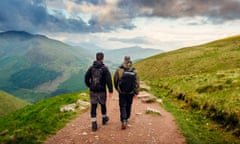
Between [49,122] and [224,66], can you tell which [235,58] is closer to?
[224,66]

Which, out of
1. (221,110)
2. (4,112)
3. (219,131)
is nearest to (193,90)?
(221,110)

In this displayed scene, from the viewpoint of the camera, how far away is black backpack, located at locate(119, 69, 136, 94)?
13672 millimetres

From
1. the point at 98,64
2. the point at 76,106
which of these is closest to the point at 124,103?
the point at 98,64

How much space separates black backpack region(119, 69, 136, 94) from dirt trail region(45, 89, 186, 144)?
207cm

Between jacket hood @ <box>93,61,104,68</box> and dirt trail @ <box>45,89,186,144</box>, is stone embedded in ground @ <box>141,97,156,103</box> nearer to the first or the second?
dirt trail @ <box>45,89,186,144</box>

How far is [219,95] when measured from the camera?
1891 centimetres

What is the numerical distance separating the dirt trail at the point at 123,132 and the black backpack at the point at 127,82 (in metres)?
2.07

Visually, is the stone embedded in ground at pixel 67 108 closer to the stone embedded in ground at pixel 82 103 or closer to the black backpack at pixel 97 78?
the stone embedded in ground at pixel 82 103

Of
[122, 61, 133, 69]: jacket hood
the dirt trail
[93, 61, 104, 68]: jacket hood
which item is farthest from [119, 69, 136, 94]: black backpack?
the dirt trail

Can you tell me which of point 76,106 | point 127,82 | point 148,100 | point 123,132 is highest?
point 127,82

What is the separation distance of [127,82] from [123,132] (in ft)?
8.14

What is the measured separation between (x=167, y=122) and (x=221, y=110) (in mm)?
3293

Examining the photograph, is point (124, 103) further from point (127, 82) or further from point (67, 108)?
point (67, 108)

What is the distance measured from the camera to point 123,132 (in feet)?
43.7
